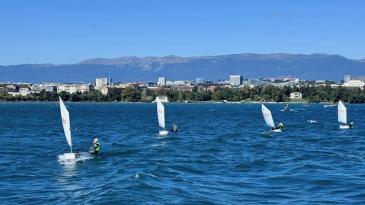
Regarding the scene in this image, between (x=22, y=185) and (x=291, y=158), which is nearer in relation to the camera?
(x=22, y=185)

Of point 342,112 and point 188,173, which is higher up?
point 342,112

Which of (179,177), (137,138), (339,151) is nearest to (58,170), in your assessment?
(179,177)

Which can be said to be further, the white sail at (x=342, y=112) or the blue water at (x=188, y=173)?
the white sail at (x=342, y=112)

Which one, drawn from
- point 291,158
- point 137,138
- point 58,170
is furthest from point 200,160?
point 137,138

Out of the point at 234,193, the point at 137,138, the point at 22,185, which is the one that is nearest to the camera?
the point at 234,193

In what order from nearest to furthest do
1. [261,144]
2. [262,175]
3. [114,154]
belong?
[262,175] < [114,154] < [261,144]

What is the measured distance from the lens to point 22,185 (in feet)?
131

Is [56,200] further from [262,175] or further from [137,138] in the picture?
[137,138]

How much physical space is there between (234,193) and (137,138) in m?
43.1

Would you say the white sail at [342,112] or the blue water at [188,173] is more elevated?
the white sail at [342,112]

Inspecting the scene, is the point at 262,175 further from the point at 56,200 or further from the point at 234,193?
the point at 56,200

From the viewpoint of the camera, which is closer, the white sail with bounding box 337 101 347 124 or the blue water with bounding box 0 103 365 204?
the blue water with bounding box 0 103 365 204

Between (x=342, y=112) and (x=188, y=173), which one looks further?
(x=342, y=112)

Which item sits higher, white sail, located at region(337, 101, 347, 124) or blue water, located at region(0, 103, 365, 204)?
white sail, located at region(337, 101, 347, 124)
